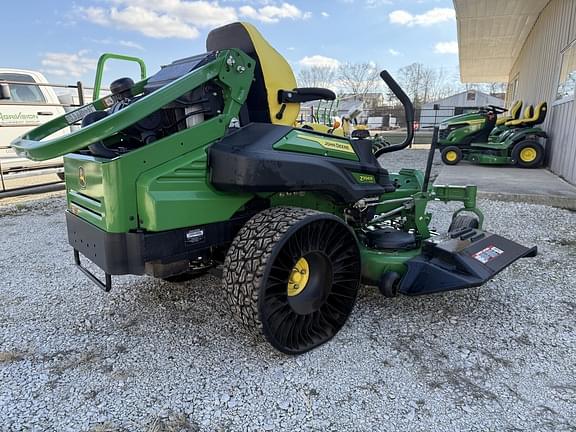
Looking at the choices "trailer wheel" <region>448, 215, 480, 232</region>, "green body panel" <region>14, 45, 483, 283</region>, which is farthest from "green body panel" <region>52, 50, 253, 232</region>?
"trailer wheel" <region>448, 215, 480, 232</region>

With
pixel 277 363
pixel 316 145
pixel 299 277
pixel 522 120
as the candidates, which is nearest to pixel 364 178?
pixel 316 145

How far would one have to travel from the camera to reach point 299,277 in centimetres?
241

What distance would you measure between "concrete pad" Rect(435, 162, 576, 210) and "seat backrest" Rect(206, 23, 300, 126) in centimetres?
461

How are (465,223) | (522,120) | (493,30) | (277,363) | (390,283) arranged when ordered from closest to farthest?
(277,363) → (390,283) → (465,223) → (522,120) → (493,30)

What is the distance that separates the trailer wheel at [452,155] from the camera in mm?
10539

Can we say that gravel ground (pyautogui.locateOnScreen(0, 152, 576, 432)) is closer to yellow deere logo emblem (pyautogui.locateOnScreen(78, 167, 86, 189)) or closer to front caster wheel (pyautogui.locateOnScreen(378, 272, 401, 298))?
front caster wheel (pyautogui.locateOnScreen(378, 272, 401, 298))

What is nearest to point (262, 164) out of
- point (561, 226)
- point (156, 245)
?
point (156, 245)

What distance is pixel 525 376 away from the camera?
2.15 m

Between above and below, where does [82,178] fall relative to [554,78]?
below

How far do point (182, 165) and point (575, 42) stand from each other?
354 inches

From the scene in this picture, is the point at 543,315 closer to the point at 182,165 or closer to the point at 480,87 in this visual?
the point at 182,165

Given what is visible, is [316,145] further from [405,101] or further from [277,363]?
[277,363]

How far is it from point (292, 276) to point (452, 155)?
30.7ft

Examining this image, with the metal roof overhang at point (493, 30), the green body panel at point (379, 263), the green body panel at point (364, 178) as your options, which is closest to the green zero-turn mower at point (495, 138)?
→ the metal roof overhang at point (493, 30)
